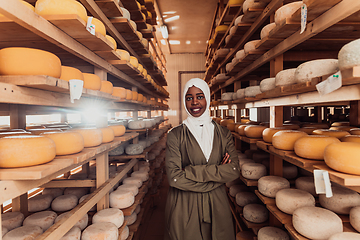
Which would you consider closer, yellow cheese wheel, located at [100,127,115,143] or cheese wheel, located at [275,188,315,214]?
cheese wheel, located at [275,188,315,214]

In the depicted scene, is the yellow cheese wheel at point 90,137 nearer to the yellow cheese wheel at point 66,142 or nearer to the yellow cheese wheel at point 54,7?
the yellow cheese wheel at point 66,142

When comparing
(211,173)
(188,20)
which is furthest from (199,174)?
(188,20)

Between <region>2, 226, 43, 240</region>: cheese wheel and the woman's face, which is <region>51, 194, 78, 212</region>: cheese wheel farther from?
the woman's face

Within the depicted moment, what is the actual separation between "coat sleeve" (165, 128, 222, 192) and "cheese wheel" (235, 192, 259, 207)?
1.07 meters

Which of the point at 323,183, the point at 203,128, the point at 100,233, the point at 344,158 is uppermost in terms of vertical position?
the point at 203,128

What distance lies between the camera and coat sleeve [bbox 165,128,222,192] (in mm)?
1545

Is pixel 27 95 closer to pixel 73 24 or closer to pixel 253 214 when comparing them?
pixel 73 24

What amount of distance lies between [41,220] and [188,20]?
7.29m

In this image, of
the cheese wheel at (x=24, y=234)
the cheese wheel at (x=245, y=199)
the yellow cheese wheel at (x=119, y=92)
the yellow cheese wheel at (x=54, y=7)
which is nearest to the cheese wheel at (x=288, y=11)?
the yellow cheese wheel at (x=54, y=7)

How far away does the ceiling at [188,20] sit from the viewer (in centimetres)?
621

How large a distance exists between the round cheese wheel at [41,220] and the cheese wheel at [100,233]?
29 centimetres

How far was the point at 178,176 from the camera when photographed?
5.12ft

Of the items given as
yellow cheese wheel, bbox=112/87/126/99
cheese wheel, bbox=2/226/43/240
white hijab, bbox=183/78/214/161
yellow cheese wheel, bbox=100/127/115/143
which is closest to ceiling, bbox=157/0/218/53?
yellow cheese wheel, bbox=112/87/126/99

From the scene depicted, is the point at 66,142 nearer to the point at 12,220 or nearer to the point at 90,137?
the point at 90,137
